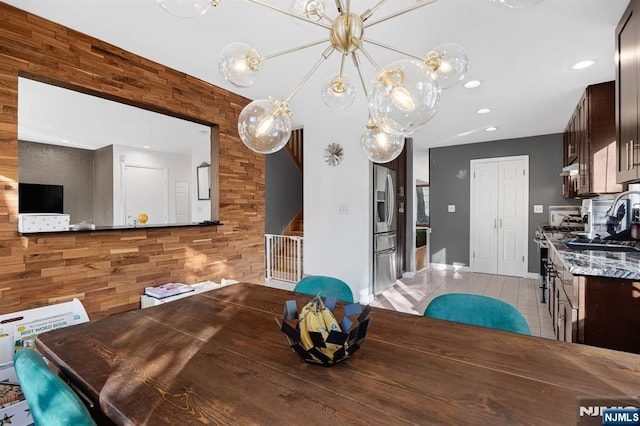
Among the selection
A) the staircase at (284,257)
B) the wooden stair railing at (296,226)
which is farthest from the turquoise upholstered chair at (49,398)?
the wooden stair railing at (296,226)

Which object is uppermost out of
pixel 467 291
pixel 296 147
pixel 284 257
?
pixel 296 147

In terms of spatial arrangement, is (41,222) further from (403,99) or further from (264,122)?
(403,99)

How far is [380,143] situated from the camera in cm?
187

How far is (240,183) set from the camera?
3451mm

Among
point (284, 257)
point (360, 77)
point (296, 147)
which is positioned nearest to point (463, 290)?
point (284, 257)

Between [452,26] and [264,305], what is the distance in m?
2.21

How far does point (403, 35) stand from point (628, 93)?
1.48m

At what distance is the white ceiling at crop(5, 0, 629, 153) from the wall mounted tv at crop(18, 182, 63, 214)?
446 cm

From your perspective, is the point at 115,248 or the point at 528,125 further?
the point at 528,125

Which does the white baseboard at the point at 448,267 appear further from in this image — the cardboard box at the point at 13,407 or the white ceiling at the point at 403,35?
the cardboard box at the point at 13,407

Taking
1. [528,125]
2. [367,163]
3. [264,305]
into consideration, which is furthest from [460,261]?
[264,305]

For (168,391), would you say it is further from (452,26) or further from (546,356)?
(452,26)

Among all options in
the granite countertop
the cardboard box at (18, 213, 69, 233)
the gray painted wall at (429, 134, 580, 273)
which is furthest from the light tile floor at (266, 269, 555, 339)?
the cardboard box at (18, 213, 69, 233)

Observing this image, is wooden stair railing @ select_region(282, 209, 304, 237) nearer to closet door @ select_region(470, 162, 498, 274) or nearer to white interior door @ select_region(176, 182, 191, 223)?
white interior door @ select_region(176, 182, 191, 223)
